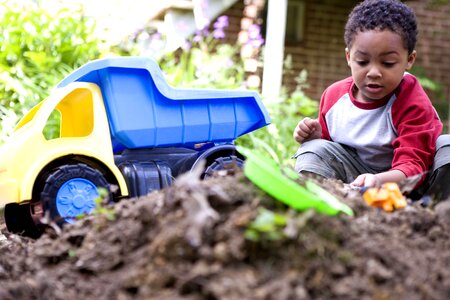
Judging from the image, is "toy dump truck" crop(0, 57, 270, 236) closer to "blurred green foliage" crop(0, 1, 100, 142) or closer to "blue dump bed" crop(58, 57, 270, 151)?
"blue dump bed" crop(58, 57, 270, 151)

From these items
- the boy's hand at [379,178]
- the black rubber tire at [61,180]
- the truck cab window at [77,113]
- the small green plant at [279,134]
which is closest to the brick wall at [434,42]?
the small green plant at [279,134]

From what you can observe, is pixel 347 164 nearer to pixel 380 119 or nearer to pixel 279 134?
pixel 380 119

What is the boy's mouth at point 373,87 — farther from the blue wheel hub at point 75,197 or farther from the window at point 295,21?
the window at point 295,21

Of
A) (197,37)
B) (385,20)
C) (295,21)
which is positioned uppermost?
(385,20)

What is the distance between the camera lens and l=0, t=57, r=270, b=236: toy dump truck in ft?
7.71

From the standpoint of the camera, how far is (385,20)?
2.73 metres

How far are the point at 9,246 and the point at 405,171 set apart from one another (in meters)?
1.49

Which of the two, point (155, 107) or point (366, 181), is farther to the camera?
point (155, 107)

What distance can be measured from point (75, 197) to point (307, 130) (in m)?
1.15

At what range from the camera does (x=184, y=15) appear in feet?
20.5

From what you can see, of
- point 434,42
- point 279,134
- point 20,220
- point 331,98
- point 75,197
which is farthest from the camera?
point 434,42

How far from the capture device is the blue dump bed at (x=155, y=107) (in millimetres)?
2615

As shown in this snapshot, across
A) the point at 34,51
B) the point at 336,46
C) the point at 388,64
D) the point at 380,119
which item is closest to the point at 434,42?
the point at 336,46

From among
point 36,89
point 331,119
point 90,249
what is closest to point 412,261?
point 90,249
